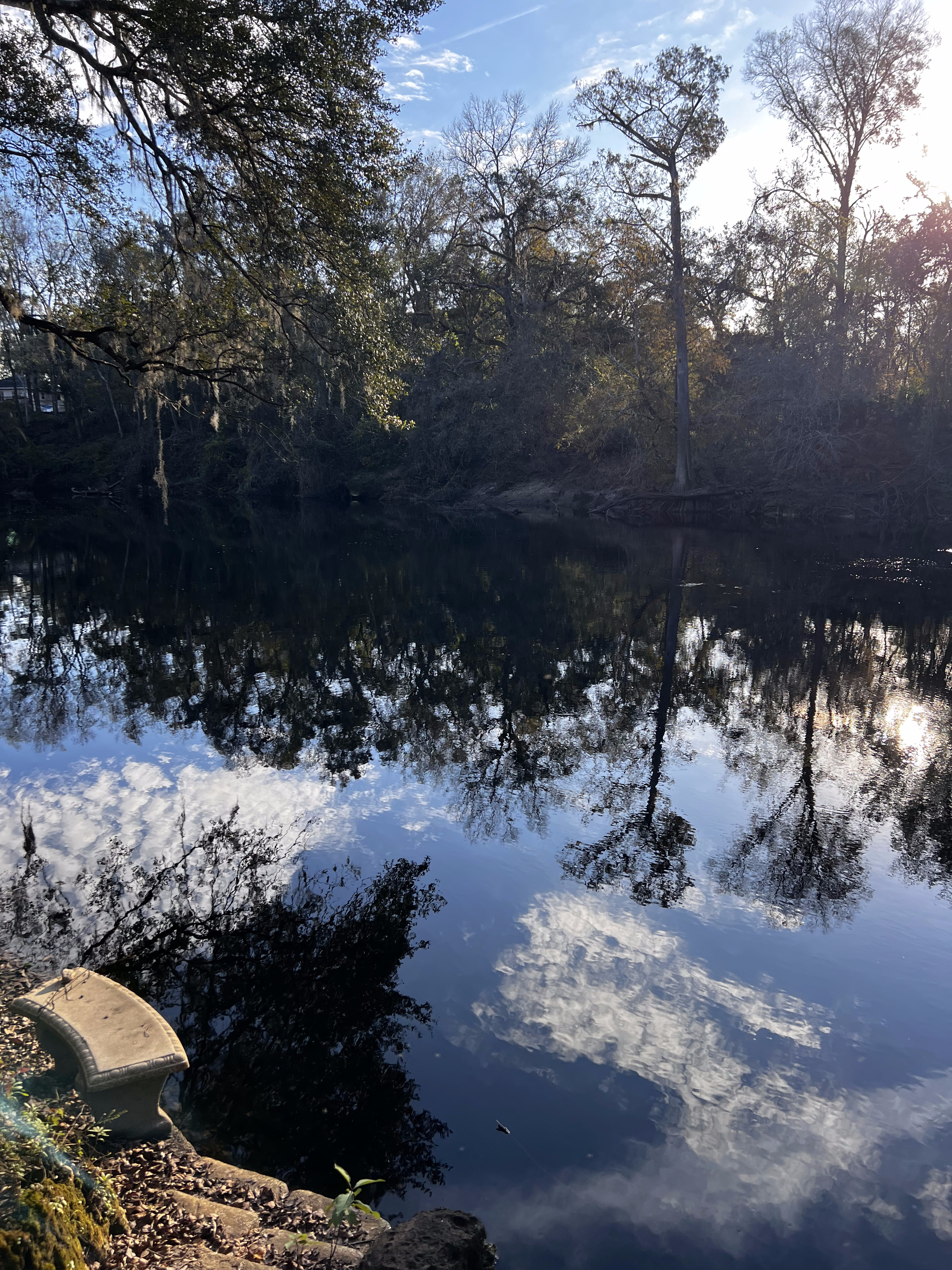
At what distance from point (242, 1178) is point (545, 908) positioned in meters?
3.21

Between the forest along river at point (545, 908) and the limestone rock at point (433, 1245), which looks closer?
the limestone rock at point (433, 1245)

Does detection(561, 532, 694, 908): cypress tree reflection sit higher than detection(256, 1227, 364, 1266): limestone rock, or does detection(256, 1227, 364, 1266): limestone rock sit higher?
detection(561, 532, 694, 908): cypress tree reflection

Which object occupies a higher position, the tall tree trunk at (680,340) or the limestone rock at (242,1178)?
the tall tree trunk at (680,340)

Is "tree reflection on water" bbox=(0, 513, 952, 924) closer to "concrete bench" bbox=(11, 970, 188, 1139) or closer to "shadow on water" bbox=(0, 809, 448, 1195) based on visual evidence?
"shadow on water" bbox=(0, 809, 448, 1195)

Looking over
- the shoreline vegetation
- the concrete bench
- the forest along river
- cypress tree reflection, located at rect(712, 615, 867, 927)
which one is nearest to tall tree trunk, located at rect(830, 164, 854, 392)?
the shoreline vegetation

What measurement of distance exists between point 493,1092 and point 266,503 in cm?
4804

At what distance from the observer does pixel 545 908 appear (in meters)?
6.51

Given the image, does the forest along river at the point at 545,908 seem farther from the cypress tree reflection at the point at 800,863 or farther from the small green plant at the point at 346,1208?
the small green plant at the point at 346,1208

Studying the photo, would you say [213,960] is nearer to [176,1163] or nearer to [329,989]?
[329,989]

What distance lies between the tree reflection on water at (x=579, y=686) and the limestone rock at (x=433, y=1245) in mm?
3878

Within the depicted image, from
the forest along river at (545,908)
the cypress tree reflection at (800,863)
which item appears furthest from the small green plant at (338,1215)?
the cypress tree reflection at (800,863)

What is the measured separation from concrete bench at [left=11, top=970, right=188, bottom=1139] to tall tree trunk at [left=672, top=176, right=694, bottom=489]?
3323cm

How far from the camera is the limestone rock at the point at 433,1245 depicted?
278cm

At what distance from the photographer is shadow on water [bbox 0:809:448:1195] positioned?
14.3 ft
